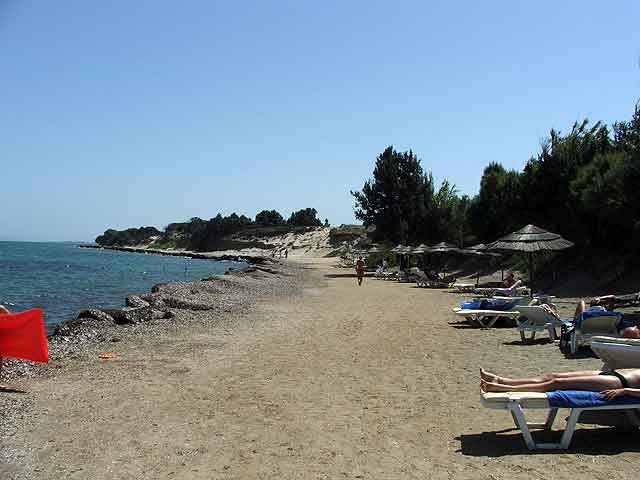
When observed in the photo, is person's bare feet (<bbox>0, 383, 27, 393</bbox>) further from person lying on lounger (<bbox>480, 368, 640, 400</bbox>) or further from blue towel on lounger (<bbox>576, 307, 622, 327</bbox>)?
blue towel on lounger (<bbox>576, 307, 622, 327</bbox>)

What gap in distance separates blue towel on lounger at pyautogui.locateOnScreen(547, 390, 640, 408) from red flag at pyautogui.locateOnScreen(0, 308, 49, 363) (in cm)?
647

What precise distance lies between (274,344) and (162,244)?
5706 inches

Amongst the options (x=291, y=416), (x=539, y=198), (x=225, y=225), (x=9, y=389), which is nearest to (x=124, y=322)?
(x=9, y=389)

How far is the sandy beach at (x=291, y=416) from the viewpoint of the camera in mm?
5109

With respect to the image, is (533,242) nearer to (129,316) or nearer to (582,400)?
(129,316)

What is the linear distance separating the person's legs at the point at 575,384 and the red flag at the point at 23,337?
6138 millimetres

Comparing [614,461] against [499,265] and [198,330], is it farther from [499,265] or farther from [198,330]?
[499,265]

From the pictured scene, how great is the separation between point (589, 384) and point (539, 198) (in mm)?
27602

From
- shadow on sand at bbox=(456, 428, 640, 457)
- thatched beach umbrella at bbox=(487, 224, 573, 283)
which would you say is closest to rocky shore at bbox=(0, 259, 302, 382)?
shadow on sand at bbox=(456, 428, 640, 457)

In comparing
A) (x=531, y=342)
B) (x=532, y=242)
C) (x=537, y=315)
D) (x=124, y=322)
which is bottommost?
(x=124, y=322)

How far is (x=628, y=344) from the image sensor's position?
20.1ft

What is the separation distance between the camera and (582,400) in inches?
209

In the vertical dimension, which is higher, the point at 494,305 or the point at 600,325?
the point at 600,325

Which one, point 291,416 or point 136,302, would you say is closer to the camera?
point 291,416
